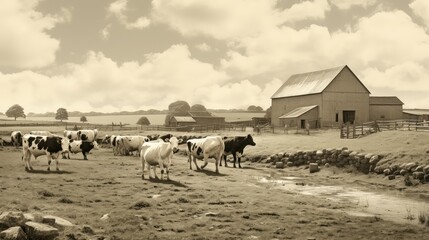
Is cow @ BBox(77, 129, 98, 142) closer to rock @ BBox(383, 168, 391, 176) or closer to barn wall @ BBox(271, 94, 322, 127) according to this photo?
barn wall @ BBox(271, 94, 322, 127)

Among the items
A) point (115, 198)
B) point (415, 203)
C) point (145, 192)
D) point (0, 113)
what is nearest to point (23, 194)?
point (115, 198)

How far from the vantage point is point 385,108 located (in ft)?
192

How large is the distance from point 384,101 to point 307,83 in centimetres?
1184

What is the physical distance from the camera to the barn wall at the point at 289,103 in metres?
55.0

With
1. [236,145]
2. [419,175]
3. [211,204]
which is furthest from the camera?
[236,145]

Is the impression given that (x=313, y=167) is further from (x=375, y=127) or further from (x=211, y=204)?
(x=211, y=204)

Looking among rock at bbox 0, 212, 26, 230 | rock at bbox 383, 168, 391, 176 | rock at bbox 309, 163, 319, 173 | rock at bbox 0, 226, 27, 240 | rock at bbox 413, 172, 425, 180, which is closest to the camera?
rock at bbox 0, 226, 27, 240

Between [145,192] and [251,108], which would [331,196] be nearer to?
[145,192]

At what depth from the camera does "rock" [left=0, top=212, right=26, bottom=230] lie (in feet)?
26.3

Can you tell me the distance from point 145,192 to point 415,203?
9.53 meters

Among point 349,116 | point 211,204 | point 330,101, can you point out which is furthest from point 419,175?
point 349,116

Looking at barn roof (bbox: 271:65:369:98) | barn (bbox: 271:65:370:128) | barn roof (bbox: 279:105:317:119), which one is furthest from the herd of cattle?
barn roof (bbox: 271:65:369:98)

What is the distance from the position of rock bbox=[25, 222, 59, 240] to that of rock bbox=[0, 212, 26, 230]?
191 millimetres

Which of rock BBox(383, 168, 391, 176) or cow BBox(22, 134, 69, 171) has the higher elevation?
cow BBox(22, 134, 69, 171)
